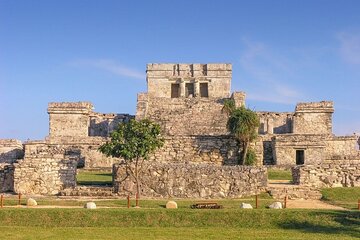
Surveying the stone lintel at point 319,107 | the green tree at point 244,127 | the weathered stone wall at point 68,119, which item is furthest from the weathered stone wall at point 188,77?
the green tree at point 244,127

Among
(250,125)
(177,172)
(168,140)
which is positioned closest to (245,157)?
(250,125)

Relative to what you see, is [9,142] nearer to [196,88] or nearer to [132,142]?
[196,88]

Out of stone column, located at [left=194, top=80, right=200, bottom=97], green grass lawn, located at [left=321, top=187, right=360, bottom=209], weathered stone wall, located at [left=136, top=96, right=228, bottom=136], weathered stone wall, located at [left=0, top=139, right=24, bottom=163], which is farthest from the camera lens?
stone column, located at [left=194, top=80, right=200, bottom=97]

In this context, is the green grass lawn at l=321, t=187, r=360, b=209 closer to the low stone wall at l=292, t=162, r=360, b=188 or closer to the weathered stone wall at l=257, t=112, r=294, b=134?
the low stone wall at l=292, t=162, r=360, b=188

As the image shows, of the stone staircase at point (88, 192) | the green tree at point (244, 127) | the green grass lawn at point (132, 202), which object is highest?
the green tree at point (244, 127)

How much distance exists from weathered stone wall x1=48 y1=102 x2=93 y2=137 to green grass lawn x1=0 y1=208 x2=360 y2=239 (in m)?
20.7

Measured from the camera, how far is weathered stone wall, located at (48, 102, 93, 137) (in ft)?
122

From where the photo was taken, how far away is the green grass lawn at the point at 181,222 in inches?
595

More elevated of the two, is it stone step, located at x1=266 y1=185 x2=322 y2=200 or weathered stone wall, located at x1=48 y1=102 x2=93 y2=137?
weathered stone wall, located at x1=48 y1=102 x2=93 y2=137

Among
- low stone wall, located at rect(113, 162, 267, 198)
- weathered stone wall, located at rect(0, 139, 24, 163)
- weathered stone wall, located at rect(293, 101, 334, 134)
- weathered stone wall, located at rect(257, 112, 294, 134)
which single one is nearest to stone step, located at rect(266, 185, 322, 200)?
low stone wall, located at rect(113, 162, 267, 198)

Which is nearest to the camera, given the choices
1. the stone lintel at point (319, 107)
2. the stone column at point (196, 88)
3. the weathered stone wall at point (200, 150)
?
the weathered stone wall at point (200, 150)

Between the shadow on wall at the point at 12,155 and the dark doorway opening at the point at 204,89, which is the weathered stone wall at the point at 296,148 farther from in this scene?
the shadow on wall at the point at 12,155

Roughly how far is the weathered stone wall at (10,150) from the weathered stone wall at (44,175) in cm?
1158

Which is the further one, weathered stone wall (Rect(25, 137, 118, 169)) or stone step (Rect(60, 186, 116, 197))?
weathered stone wall (Rect(25, 137, 118, 169))
